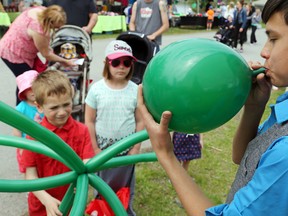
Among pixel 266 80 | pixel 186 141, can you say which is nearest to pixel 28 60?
pixel 186 141

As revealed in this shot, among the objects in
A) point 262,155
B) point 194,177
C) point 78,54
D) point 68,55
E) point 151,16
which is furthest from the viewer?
point 151,16

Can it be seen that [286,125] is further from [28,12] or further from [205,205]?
[28,12]

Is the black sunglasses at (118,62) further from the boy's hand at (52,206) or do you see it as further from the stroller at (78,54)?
the stroller at (78,54)

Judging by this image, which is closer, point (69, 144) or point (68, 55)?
point (69, 144)

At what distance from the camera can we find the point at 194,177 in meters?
3.86

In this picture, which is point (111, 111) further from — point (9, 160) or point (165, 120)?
point (9, 160)

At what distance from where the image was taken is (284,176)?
90cm

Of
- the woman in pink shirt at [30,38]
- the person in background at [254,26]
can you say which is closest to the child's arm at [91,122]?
the woman in pink shirt at [30,38]

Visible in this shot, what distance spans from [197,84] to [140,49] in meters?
3.37

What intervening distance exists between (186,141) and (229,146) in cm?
153

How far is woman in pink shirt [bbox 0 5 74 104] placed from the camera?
3959 mm

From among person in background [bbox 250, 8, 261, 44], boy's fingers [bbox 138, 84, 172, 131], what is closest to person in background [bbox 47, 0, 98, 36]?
boy's fingers [bbox 138, 84, 172, 131]

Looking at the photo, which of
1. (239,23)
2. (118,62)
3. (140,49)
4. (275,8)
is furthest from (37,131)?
(239,23)

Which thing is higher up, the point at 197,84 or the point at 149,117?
the point at 197,84
